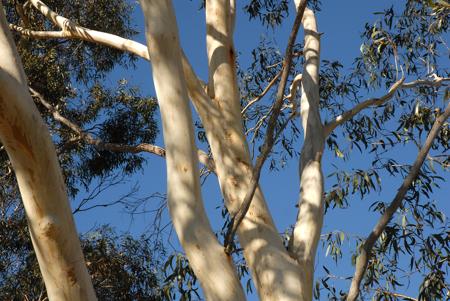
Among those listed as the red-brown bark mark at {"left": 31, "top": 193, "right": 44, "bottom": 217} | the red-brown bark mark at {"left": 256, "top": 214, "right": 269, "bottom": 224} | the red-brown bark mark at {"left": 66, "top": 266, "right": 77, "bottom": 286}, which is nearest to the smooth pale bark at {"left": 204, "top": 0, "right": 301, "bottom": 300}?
the red-brown bark mark at {"left": 256, "top": 214, "right": 269, "bottom": 224}

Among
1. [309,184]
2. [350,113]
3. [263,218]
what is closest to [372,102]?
[350,113]

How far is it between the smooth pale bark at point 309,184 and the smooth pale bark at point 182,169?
70 cm

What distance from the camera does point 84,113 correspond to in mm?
8961

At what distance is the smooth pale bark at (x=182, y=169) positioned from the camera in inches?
106

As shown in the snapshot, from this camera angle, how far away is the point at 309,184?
A: 3750 millimetres

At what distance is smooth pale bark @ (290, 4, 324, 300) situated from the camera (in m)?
3.41

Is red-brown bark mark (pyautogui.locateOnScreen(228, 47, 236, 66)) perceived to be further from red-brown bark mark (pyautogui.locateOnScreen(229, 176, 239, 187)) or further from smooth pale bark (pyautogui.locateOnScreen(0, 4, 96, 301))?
smooth pale bark (pyautogui.locateOnScreen(0, 4, 96, 301))

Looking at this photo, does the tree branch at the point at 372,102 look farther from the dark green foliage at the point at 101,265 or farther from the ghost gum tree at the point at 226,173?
the dark green foliage at the point at 101,265

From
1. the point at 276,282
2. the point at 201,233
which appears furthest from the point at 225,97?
the point at 201,233

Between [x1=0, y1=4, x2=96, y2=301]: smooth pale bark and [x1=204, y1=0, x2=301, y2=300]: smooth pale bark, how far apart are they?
1.08 meters

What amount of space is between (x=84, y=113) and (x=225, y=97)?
5.18 metres

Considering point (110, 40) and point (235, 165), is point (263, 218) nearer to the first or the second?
point (235, 165)

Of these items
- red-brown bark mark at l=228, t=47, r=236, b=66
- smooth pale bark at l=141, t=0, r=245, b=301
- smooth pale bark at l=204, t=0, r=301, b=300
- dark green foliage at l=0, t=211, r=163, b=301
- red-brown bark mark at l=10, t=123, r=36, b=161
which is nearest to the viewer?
red-brown bark mark at l=10, t=123, r=36, b=161

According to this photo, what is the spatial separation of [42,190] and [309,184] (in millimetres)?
1729
